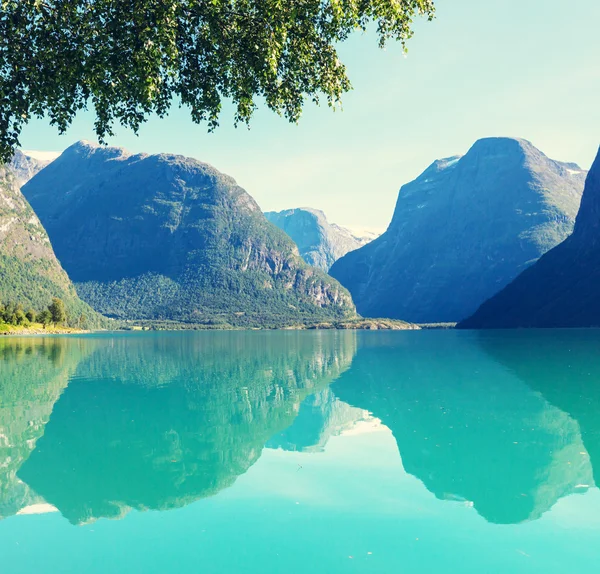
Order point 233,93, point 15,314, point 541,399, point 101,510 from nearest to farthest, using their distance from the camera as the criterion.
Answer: point 101,510
point 233,93
point 541,399
point 15,314

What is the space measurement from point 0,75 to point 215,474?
13.9 m

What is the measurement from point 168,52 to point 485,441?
1744 centimetres

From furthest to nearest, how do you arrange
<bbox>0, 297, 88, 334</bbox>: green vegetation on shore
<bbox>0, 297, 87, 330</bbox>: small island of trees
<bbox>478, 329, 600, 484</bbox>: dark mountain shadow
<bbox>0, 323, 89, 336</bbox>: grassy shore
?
<bbox>0, 297, 87, 330</bbox>: small island of trees, <bbox>0, 297, 88, 334</bbox>: green vegetation on shore, <bbox>0, 323, 89, 336</bbox>: grassy shore, <bbox>478, 329, 600, 484</bbox>: dark mountain shadow

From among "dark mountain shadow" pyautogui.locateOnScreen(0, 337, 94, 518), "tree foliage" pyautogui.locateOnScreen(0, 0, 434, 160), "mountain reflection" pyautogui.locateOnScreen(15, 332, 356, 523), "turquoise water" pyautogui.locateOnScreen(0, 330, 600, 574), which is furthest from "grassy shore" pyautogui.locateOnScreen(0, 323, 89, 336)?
"tree foliage" pyautogui.locateOnScreen(0, 0, 434, 160)

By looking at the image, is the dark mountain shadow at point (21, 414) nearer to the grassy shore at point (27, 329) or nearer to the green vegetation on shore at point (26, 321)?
the grassy shore at point (27, 329)

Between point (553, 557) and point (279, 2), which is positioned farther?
point (279, 2)

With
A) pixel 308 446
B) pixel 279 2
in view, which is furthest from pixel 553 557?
pixel 279 2

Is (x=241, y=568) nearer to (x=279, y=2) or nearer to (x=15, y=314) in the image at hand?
(x=279, y=2)

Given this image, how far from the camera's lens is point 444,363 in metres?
59.7

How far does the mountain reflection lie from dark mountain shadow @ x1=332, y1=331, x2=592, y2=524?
563 centimetres

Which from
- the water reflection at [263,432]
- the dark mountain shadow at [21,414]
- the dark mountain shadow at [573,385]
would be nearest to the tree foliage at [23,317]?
the dark mountain shadow at [21,414]

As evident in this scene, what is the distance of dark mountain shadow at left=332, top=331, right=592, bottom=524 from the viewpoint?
15094mm

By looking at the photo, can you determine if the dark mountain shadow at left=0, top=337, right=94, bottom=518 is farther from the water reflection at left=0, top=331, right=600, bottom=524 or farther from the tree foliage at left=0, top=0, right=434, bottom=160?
the tree foliage at left=0, top=0, right=434, bottom=160

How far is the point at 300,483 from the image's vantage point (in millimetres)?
16562
